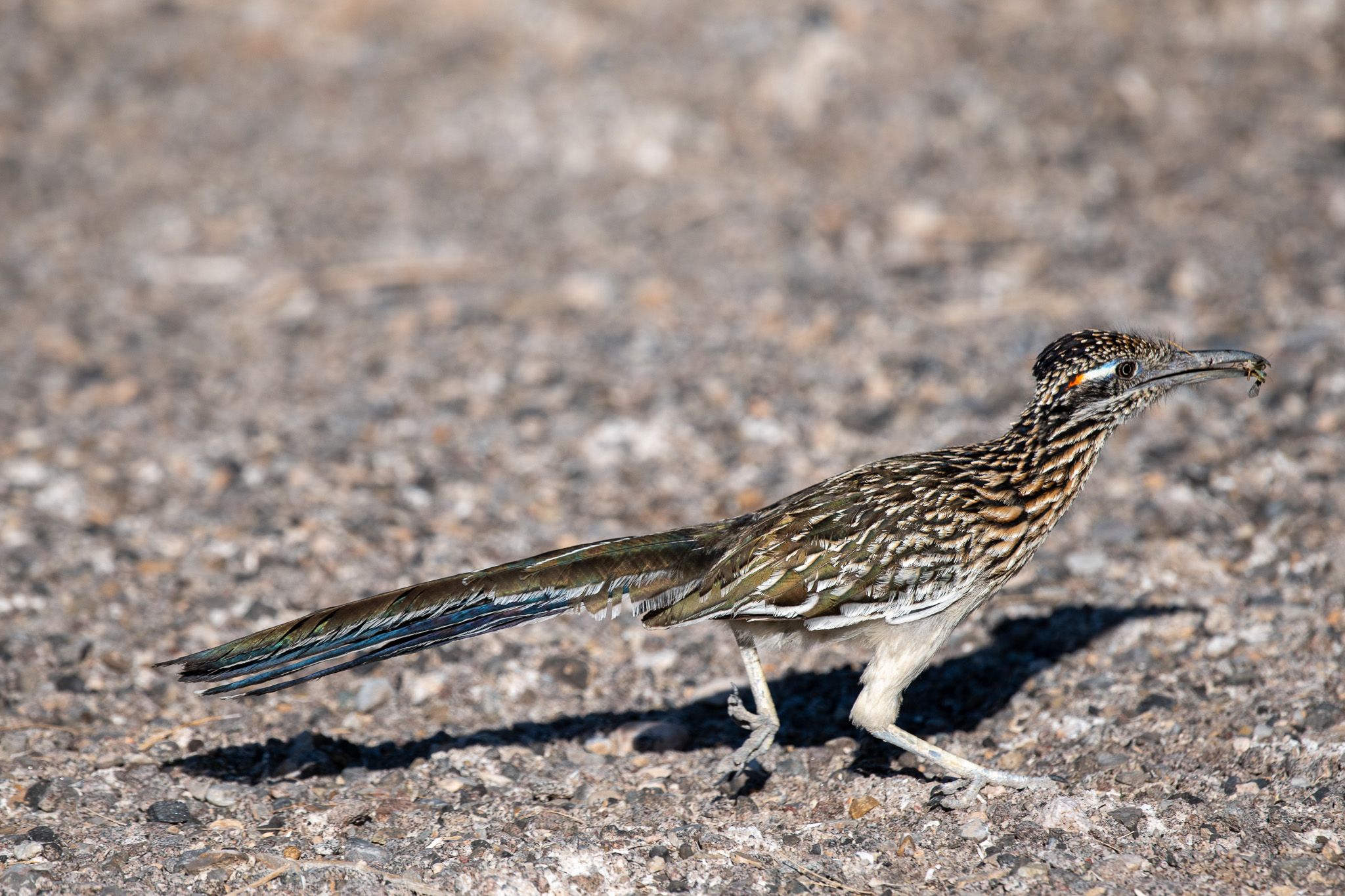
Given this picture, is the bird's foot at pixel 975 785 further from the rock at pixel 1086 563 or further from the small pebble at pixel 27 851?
the small pebble at pixel 27 851

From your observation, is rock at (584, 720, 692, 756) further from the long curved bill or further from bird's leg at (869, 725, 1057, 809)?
the long curved bill

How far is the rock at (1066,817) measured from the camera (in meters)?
4.64

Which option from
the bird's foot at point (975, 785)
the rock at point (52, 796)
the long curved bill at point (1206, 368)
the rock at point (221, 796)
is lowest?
the bird's foot at point (975, 785)

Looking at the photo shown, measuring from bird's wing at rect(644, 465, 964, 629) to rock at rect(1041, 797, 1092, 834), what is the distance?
80cm

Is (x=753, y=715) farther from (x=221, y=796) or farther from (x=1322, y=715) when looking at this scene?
(x=1322, y=715)

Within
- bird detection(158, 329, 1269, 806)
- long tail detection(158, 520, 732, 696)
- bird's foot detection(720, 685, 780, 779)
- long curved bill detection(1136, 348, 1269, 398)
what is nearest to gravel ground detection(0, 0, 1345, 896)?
bird's foot detection(720, 685, 780, 779)

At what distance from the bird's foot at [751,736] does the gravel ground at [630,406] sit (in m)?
0.20

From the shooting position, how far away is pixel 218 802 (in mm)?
5008

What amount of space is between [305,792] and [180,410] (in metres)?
3.88

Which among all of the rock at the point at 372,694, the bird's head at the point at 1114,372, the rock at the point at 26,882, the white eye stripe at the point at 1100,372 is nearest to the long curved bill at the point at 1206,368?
the bird's head at the point at 1114,372

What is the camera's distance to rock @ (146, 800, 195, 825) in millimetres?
4852

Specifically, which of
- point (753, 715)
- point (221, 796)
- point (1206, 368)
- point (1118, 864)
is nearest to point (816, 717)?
point (753, 715)

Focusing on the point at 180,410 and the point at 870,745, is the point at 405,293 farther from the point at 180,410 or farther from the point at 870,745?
the point at 870,745

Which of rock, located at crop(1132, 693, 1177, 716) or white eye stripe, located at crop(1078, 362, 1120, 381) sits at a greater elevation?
white eye stripe, located at crop(1078, 362, 1120, 381)
